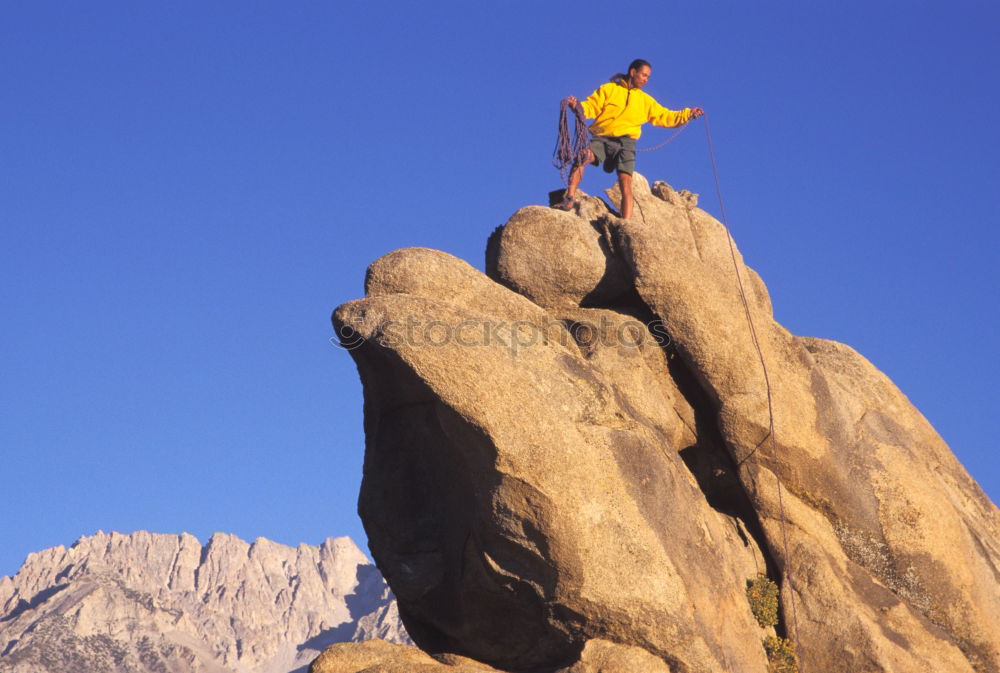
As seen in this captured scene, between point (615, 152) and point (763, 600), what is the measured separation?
30.1 feet

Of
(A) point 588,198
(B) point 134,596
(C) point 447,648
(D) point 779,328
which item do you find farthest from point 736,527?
(B) point 134,596

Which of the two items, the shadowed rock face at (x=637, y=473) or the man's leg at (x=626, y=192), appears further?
the man's leg at (x=626, y=192)

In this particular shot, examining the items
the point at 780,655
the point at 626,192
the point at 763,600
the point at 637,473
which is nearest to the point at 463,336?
the point at 637,473

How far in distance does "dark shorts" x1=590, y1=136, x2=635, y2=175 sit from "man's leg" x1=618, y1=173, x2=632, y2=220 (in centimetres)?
13

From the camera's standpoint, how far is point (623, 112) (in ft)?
75.1

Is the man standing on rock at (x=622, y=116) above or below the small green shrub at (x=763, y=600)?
above

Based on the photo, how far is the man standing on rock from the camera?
22.8m

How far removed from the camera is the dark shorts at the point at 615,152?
23.1 m

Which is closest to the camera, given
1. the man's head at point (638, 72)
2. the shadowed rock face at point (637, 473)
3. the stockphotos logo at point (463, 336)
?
the shadowed rock face at point (637, 473)

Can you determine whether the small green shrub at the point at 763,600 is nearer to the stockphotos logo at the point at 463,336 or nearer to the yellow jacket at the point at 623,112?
the stockphotos logo at the point at 463,336

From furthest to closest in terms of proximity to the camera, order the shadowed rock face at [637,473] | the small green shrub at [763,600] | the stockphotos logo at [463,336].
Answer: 1. the small green shrub at [763,600]
2. the stockphotos logo at [463,336]
3. the shadowed rock face at [637,473]

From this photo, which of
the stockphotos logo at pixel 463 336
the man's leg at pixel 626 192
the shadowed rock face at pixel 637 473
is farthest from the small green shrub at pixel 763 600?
the man's leg at pixel 626 192

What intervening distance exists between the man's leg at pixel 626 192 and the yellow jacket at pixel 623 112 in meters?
0.88

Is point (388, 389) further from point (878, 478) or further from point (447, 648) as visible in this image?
point (878, 478)
